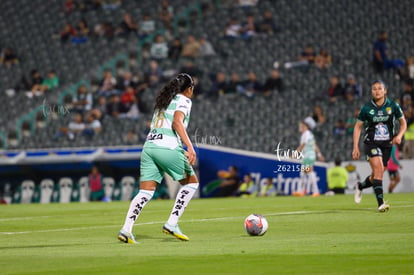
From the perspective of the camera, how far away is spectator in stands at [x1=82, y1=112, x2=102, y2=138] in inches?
1283

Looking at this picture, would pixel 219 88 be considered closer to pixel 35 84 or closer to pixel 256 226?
pixel 35 84

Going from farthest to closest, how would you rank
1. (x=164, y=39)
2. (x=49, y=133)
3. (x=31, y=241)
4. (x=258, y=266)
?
(x=164, y=39) → (x=49, y=133) → (x=31, y=241) → (x=258, y=266)

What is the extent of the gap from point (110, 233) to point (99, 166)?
1696 centimetres

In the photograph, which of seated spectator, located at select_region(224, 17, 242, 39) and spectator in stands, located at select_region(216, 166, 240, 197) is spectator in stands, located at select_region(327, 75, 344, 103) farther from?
seated spectator, located at select_region(224, 17, 242, 39)

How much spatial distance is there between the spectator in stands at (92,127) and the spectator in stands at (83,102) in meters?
0.58

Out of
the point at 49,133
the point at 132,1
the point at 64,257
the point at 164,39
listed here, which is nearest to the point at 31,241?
the point at 64,257

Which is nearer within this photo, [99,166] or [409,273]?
[409,273]

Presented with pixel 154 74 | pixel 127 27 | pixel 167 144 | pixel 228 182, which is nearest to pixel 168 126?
pixel 167 144

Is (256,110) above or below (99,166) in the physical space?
above

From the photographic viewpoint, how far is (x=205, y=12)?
37.1m

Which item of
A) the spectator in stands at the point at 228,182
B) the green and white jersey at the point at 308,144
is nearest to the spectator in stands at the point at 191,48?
the spectator in stands at the point at 228,182

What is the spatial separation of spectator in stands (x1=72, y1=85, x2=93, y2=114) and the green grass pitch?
16.0 meters

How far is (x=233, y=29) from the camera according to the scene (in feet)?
115

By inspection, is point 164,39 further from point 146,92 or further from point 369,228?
point 369,228
